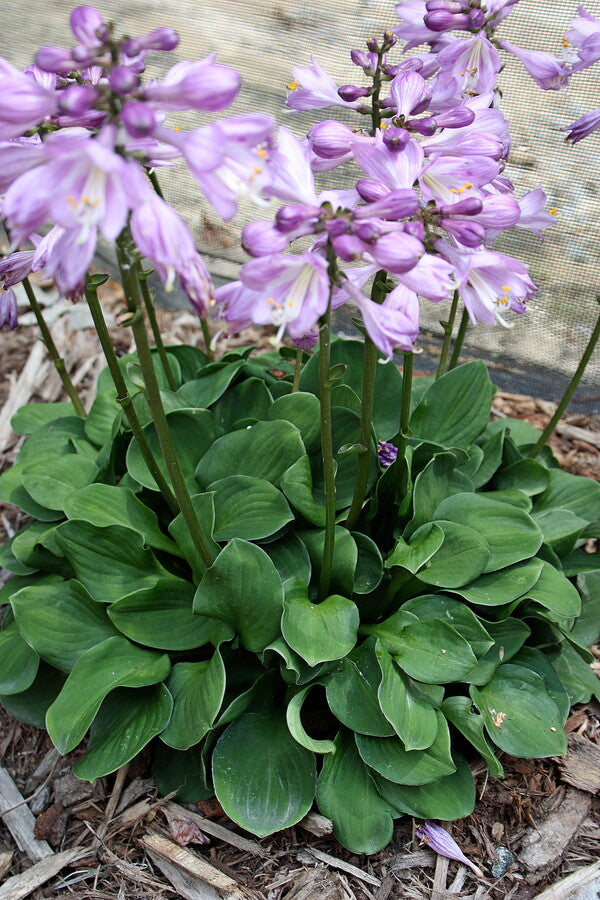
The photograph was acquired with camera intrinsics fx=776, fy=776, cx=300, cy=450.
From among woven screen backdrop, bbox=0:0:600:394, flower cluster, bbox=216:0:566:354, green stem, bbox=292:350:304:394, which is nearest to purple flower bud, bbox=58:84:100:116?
flower cluster, bbox=216:0:566:354

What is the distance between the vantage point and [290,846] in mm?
2740

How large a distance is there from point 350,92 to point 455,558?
63.1 inches

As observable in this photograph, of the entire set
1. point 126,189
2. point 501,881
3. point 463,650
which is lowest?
point 501,881

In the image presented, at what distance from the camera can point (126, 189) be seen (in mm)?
1534

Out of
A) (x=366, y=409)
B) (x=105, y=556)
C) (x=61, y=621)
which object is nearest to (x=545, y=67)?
(x=366, y=409)

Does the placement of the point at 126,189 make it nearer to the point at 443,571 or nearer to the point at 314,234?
the point at 314,234

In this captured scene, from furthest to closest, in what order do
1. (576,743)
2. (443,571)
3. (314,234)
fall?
(576,743), (443,571), (314,234)

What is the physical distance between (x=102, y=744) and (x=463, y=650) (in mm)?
1281

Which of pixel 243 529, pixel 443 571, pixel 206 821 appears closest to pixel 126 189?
pixel 243 529

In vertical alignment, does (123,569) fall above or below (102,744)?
above

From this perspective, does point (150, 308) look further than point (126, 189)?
Yes

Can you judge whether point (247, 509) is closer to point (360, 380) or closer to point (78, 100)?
point (360, 380)

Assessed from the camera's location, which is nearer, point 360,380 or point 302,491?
point 302,491

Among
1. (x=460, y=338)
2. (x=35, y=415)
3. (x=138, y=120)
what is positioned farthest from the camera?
(x=35, y=415)
